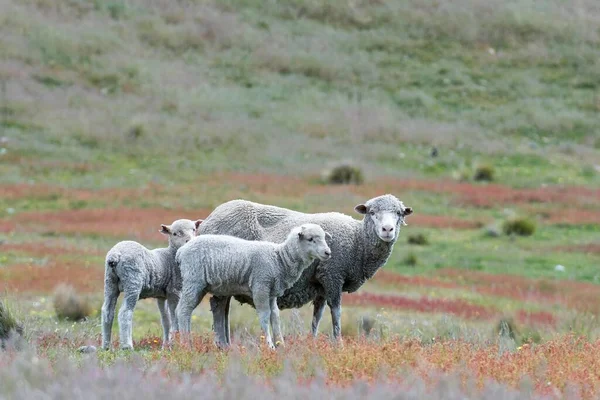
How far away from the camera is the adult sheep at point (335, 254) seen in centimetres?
1165

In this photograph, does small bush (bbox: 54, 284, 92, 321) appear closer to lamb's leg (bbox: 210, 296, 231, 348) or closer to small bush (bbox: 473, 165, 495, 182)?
lamb's leg (bbox: 210, 296, 231, 348)

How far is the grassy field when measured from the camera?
8453mm

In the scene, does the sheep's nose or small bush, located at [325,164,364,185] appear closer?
the sheep's nose

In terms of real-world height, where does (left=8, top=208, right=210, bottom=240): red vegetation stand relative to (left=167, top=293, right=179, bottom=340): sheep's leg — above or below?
below

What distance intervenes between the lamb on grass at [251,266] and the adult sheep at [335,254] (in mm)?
679

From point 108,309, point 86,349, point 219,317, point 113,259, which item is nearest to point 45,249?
point 108,309

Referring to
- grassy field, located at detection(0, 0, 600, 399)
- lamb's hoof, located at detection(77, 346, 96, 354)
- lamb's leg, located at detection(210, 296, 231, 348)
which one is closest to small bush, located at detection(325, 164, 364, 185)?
grassy field, located at detection(0, 0, 600, 399)

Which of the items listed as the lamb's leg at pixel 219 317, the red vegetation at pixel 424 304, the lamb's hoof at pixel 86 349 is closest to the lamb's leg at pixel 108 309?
the lamb's hoof at pixel 86 349

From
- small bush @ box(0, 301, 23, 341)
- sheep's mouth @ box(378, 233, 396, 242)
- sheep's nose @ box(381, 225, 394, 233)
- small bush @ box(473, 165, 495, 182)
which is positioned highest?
sheep's nose @ box(381, 225, 394, 233)

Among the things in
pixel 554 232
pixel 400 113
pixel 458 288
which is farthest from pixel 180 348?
pixel 400 113

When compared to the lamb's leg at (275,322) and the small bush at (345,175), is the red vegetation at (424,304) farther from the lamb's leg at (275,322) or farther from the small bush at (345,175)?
the small bush at (345,175)

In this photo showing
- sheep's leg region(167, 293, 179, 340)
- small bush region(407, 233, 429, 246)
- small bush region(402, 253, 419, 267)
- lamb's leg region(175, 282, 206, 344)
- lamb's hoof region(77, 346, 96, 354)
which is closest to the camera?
lamb's hoof region(77, 346, 96, 354)

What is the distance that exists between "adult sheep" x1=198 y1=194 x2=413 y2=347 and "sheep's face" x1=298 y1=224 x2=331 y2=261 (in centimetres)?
80

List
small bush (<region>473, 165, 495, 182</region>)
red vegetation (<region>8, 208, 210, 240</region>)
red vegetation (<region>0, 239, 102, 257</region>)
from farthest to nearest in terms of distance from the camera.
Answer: small bush (<region>473, 165, 495, 182</region>) < red vegetation (<region>8, 208, 210, 240</region>) < red vegetation (<region>0, 239, 102, 257</region>)
